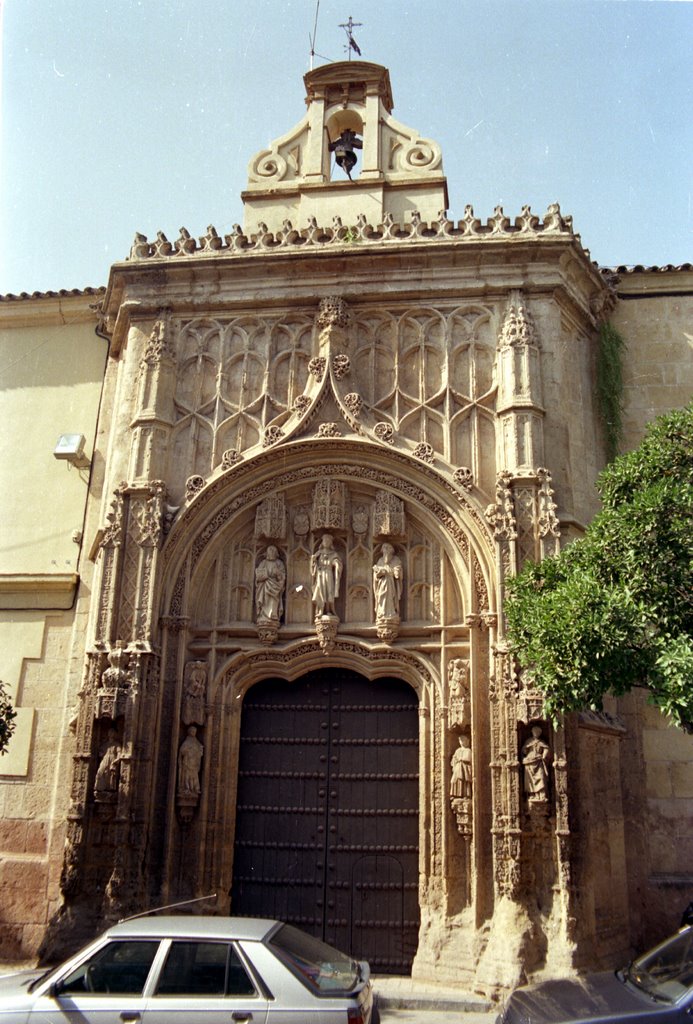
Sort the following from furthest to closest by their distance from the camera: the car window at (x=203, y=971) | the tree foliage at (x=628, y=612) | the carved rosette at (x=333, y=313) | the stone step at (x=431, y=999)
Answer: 1. the carved rosette at (x=333, y=313)
2. the stone step at (x=431, y=999)
3. the tree foliage at (x=628, y=612)
4. the car window at (x=203, y=971)

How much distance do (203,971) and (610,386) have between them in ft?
32.2

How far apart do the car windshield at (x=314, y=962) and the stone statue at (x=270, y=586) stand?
544 cm

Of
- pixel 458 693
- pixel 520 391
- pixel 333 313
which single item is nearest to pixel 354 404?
pixel 333 313

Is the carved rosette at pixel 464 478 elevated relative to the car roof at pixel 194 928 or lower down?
elevated

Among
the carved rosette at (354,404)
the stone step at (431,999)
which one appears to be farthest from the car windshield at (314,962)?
the carved rosette at (354,404)

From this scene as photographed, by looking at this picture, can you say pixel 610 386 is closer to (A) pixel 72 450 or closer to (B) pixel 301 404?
(B) pixel 301 404

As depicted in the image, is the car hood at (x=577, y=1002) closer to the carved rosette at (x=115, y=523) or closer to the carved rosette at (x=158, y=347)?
the carved rosette at (x=115, y=523)

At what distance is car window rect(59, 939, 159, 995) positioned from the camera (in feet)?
19.6

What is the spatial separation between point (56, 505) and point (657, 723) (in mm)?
8997

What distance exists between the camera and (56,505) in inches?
551

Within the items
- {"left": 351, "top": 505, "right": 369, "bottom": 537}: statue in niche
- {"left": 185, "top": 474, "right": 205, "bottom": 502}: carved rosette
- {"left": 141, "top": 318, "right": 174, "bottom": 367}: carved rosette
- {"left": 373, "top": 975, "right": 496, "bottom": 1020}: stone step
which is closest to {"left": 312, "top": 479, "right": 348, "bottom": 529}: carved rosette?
{"left": 351, "top": 505, "right": 369, "bottom": 537}: statue in niche

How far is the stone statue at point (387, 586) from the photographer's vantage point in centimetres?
1162

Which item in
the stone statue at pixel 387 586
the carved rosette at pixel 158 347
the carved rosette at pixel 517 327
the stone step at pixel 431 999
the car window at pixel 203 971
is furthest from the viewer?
the carved rosette at pixel 158 347

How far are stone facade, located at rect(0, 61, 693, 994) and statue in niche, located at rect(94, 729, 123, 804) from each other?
29 millimetres
